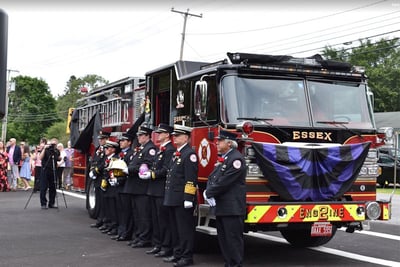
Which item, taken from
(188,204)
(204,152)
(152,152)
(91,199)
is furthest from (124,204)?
(91,199)

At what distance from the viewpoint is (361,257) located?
7941 mm

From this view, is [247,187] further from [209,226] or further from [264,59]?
[264,59]

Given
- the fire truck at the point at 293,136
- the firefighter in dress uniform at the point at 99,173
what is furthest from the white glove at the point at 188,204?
the firefighter in dress uniform at the point at 99,173

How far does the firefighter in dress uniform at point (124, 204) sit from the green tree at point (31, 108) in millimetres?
75427

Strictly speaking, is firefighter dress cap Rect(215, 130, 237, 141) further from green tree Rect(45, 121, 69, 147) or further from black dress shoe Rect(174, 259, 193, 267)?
green tree Rect(45, 121, 69, 147)

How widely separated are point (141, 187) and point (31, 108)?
79.4 meters

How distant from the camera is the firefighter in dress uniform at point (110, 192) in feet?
31.7

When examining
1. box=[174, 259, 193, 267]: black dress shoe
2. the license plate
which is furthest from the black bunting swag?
box=[174, 259, 193, 267]: black dress shoe

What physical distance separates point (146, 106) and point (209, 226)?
301 cm

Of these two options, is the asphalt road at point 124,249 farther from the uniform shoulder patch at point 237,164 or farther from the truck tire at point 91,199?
the uniform shoulder patch at point 237,164

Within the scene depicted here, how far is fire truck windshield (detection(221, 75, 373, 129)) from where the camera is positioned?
Answer: 7113mm

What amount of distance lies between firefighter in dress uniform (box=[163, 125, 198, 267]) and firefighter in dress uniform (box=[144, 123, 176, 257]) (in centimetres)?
39

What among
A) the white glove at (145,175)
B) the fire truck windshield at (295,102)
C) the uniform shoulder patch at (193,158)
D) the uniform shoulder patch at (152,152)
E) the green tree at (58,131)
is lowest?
the white glove at (145,175)

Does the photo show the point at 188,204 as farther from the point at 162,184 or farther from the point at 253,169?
the point at 162,184
